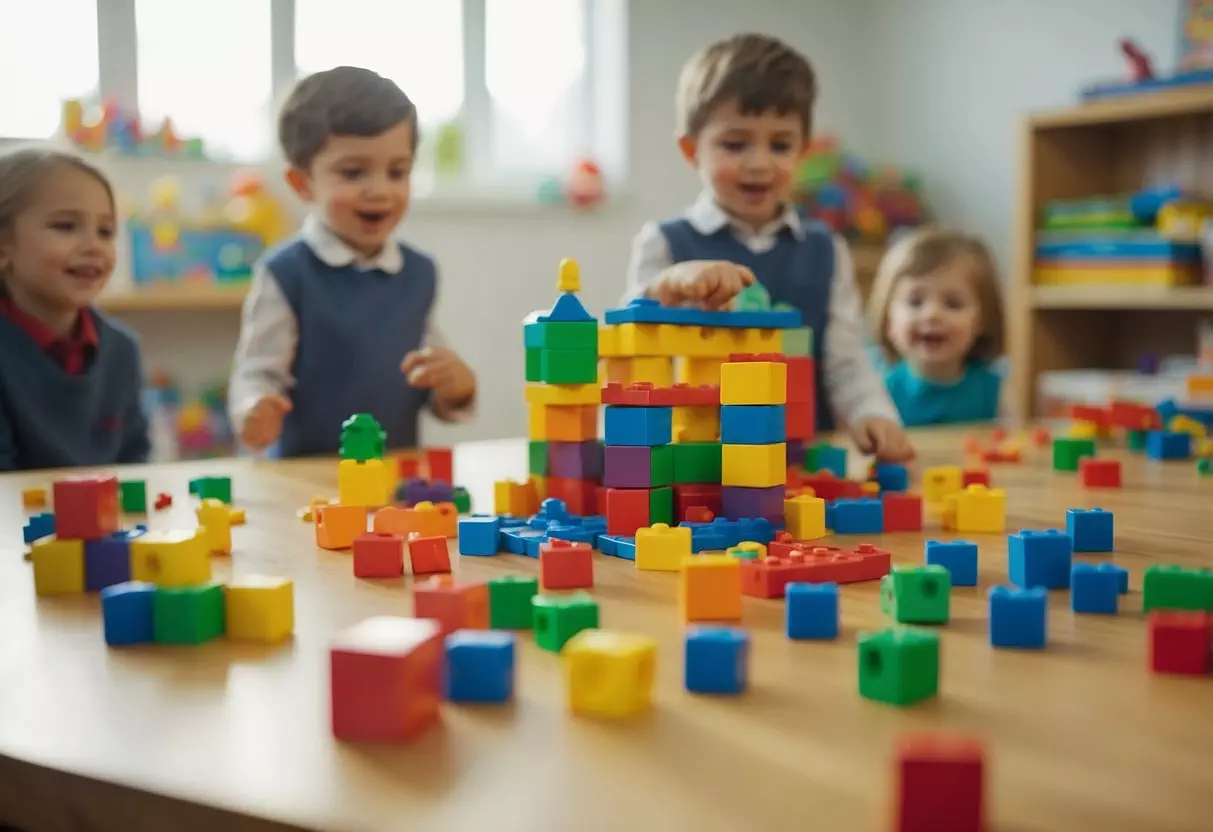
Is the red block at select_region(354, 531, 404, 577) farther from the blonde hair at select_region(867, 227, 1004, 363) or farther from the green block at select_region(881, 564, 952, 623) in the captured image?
the blonde hair at select_region(867, 227, 1004, 363)

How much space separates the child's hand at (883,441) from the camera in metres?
1.39

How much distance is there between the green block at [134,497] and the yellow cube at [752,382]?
0.58 m

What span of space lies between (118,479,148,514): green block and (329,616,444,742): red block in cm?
70

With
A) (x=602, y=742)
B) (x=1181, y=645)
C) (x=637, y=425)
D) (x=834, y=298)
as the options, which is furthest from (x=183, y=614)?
(x=834, y=298)

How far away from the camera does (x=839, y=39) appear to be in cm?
412

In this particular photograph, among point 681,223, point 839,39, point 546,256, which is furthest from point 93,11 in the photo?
point 839,39

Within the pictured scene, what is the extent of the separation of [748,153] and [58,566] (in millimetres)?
1152

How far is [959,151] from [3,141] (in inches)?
110

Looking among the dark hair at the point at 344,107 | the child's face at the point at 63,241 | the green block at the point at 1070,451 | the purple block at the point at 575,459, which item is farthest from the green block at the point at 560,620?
the child's face at the point at 63,241

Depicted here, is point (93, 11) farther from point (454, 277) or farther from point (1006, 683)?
point (1006, 683)

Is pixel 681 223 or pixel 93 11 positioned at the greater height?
pixel 93 11

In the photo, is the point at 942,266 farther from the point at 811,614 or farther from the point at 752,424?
the point at 811,614

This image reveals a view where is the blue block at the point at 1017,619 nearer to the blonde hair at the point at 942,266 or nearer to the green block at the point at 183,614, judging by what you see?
the green block at the point at 183,614

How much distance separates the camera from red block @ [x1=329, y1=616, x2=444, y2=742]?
0.49 m
